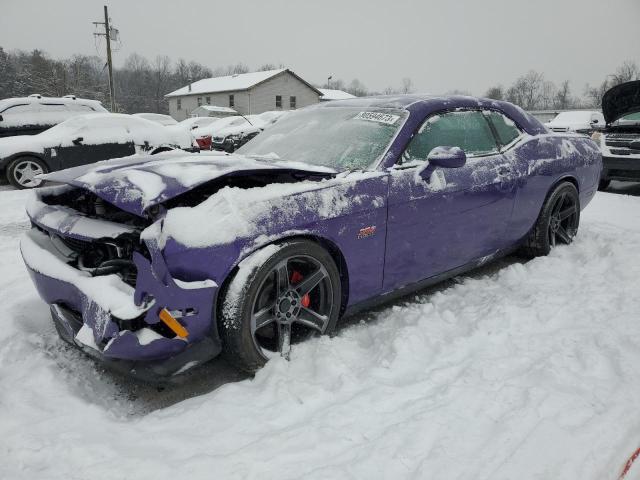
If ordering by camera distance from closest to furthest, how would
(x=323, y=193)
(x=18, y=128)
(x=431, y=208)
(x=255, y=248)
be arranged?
1. (x=255, y=248)
2. (x=323, y=193)
3. (x=431, y=208)
4. (x=18, y=128)

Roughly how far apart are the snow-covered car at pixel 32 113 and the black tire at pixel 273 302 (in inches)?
359

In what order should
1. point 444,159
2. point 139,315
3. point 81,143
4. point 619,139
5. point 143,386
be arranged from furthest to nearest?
point 81,143 → point 619,139 → point 444,159 → point 143,386 → point 139,315

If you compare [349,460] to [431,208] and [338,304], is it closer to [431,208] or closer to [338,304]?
[338,304]

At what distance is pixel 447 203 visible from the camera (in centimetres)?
296

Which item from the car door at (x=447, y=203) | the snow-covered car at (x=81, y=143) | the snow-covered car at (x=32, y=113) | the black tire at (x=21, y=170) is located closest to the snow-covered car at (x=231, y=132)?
the snow-covered car at (x=32, y=113)

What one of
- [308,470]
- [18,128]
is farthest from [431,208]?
[18,128]

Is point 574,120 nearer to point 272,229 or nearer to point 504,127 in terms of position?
point 504,127

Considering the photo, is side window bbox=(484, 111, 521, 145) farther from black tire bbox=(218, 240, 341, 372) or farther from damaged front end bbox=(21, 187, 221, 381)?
damaged front end bbox=(21, 187, 221, 381)

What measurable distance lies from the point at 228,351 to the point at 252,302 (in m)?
0.28

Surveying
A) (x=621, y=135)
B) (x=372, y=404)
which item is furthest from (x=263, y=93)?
(x=372, y=404)

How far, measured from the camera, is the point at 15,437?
179 cm

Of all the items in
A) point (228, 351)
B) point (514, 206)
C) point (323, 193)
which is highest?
point (323, 193)

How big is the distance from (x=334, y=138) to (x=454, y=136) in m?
0.87

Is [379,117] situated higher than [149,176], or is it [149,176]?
[379,117]
